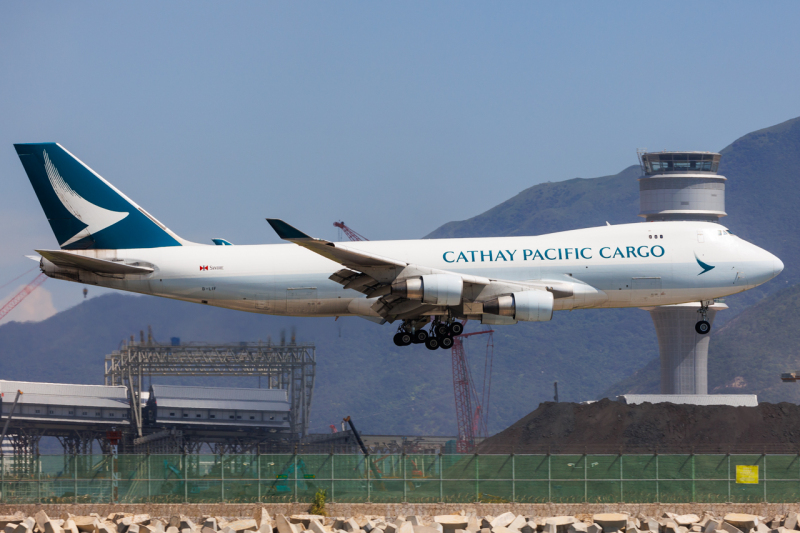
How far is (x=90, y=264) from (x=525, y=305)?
21739mm

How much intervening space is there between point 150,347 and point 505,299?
4408 inches

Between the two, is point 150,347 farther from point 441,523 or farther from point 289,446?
point 441,523

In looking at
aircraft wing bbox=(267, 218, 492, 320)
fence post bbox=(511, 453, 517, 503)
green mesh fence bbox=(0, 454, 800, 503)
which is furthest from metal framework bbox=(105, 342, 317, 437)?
fence post bbox=(511, 453, 517, 503)

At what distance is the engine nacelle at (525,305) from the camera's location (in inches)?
1949

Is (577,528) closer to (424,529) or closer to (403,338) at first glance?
(424,529)

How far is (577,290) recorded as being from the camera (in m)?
51.5

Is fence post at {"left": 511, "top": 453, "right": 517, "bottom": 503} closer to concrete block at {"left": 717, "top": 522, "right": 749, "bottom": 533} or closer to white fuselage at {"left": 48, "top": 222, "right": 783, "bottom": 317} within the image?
concrete block at {"left": 717, "top": 522, "right": 749, "bottom": 533}

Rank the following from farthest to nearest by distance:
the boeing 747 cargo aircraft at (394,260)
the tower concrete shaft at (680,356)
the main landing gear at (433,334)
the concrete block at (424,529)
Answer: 1. the tower concrete shaft at (680,356)
2. the main landing gear at (433,334)
3. the boeing 747 cargo aircraft at (394,260)
4. the concrete block at (424,529)

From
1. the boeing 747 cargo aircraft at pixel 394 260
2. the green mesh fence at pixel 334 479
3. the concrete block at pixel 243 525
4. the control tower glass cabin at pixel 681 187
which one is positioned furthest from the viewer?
the control tower glass cabin at pixel 681 187

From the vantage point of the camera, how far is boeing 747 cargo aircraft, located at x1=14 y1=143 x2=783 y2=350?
51562mm

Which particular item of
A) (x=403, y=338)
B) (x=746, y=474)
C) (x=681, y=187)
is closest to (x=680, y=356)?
(x=681, y=187)

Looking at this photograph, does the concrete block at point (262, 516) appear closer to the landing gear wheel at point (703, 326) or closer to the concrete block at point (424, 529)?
the concrete block at point (424, 529)

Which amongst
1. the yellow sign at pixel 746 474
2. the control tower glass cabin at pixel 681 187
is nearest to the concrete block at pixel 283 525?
the yellow sign at pixel 746 474

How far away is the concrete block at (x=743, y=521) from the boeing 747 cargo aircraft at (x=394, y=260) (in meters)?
12.4
